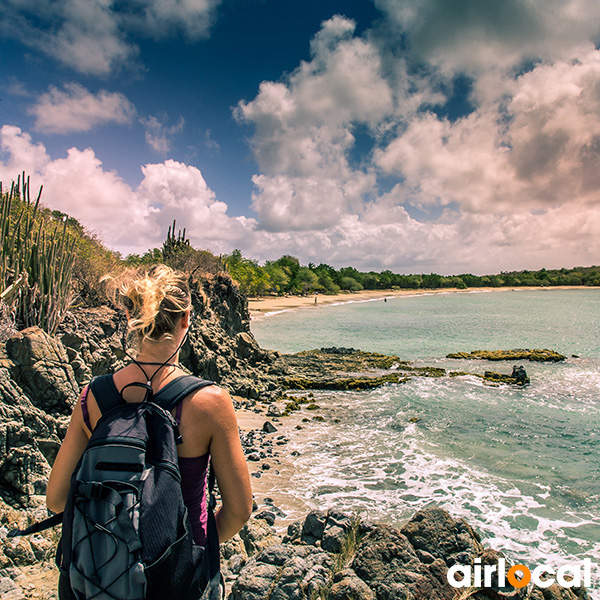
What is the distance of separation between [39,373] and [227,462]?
18.7 ft

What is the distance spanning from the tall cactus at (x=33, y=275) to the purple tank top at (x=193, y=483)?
646cm

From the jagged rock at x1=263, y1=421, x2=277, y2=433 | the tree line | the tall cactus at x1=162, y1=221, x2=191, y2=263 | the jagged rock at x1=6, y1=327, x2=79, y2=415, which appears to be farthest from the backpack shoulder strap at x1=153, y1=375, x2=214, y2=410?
the tree line

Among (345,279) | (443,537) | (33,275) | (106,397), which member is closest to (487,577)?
(443,537)

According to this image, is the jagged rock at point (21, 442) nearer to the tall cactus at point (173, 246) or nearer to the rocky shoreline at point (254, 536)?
the rocky shoreline at point (254, 536)

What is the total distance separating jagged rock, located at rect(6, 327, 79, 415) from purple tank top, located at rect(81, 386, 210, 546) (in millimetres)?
5352

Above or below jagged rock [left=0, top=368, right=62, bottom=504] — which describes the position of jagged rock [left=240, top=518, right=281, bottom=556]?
below

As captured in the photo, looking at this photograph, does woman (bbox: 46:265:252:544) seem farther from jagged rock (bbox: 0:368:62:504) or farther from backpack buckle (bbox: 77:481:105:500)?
jagged rock (bbox: 0:368:62:504)

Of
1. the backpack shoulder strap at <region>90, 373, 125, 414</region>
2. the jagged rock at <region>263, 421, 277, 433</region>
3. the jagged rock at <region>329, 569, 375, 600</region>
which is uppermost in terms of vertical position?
the backpack shoulder strap at <region>90, 373, 125, 414</region>

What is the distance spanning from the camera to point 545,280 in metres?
186

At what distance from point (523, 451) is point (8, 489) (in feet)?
39.6

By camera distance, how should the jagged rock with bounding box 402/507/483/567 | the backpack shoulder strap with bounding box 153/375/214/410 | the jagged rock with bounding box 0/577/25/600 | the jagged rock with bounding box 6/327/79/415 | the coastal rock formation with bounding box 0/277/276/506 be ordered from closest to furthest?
the backpack shoulder strap with bounding box 153/375/214/410, the jagged rock with bounding box 0/577/25/600, the jagged rock with bounding box 402/507/483/567, the coastal rock formation with bounding box 0/277/276/506, the jagged rock with bounding box 6/327/79/415

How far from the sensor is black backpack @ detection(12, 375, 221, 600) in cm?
143

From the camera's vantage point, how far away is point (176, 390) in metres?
1.66

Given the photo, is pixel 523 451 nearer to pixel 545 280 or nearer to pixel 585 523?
pixel 585 523
